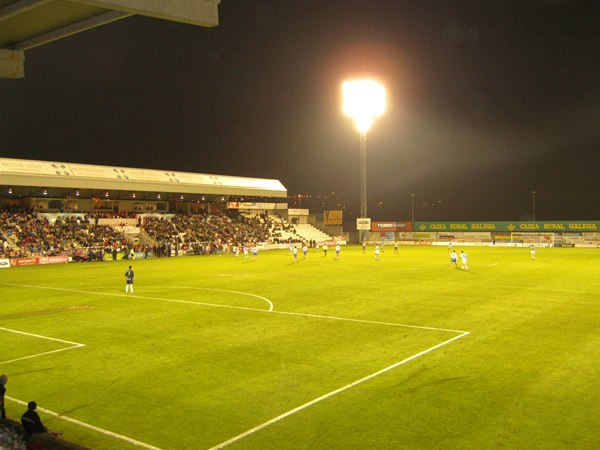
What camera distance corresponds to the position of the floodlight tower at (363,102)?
60406mm

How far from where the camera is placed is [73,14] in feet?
24.3

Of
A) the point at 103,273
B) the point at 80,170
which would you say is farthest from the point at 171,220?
the point at 103,273

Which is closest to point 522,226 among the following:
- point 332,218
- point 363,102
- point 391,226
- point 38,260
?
point 391,226

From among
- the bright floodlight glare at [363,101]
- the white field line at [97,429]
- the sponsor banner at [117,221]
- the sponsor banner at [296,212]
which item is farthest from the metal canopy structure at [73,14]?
the sponsor banner at [296,212]

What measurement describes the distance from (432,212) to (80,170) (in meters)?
93.0

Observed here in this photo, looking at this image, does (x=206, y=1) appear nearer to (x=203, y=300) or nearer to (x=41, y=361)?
(x=41, y=361)

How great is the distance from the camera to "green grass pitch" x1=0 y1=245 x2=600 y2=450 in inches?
364

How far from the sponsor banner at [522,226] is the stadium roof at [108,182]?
3012cm

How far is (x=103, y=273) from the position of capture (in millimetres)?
40438

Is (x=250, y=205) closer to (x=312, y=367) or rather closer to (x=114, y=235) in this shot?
(x=114, y=235)

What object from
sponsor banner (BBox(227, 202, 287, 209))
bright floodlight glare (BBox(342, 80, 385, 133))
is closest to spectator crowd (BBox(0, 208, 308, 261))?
sponsor banner (BBox(227, 202, 287, 209))

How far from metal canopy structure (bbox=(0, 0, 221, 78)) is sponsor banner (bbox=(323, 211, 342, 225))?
8257 cm

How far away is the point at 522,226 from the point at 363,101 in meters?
35.6

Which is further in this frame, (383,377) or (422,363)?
(422,363)
